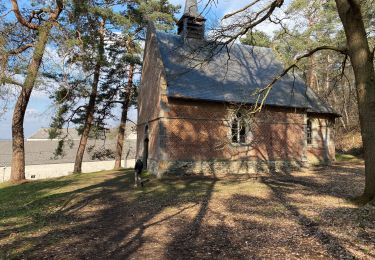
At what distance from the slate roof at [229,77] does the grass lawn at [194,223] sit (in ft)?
19.6

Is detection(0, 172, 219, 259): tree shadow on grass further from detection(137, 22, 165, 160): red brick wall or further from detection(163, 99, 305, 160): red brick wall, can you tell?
detection(137, 22, 165, 160): red brick wall

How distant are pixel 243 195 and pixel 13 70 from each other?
13.5m

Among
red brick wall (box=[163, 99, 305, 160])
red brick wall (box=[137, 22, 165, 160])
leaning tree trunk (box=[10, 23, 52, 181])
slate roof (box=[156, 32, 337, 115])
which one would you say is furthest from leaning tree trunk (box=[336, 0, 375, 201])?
leaning tree trunk (box=[10, 23, 52, 181])

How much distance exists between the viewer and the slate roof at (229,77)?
1875 cm

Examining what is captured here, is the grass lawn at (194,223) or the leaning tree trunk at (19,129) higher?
the leaning tree trunk at (19,129)

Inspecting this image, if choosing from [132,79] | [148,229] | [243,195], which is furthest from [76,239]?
[132,79]

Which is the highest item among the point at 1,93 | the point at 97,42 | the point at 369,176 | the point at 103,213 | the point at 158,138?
the point at 97,42

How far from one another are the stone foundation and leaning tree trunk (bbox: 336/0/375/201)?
999 cm

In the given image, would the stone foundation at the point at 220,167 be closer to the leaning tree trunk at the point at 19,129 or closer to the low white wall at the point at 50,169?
the leaning tree trunk at the point at 19,129

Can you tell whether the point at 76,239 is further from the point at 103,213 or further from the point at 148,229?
the point at 103,213

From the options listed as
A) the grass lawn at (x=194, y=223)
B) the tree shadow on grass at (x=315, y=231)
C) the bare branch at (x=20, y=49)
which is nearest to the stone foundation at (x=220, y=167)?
the grass lawn at (x=194, y=223)

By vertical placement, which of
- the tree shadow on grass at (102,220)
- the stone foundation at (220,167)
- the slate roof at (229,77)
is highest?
the slate roof at (229,77)

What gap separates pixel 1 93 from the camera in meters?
17.7

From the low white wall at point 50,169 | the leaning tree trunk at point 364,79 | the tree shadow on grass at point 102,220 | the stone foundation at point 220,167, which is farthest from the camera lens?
the low white wall at point 50,169
